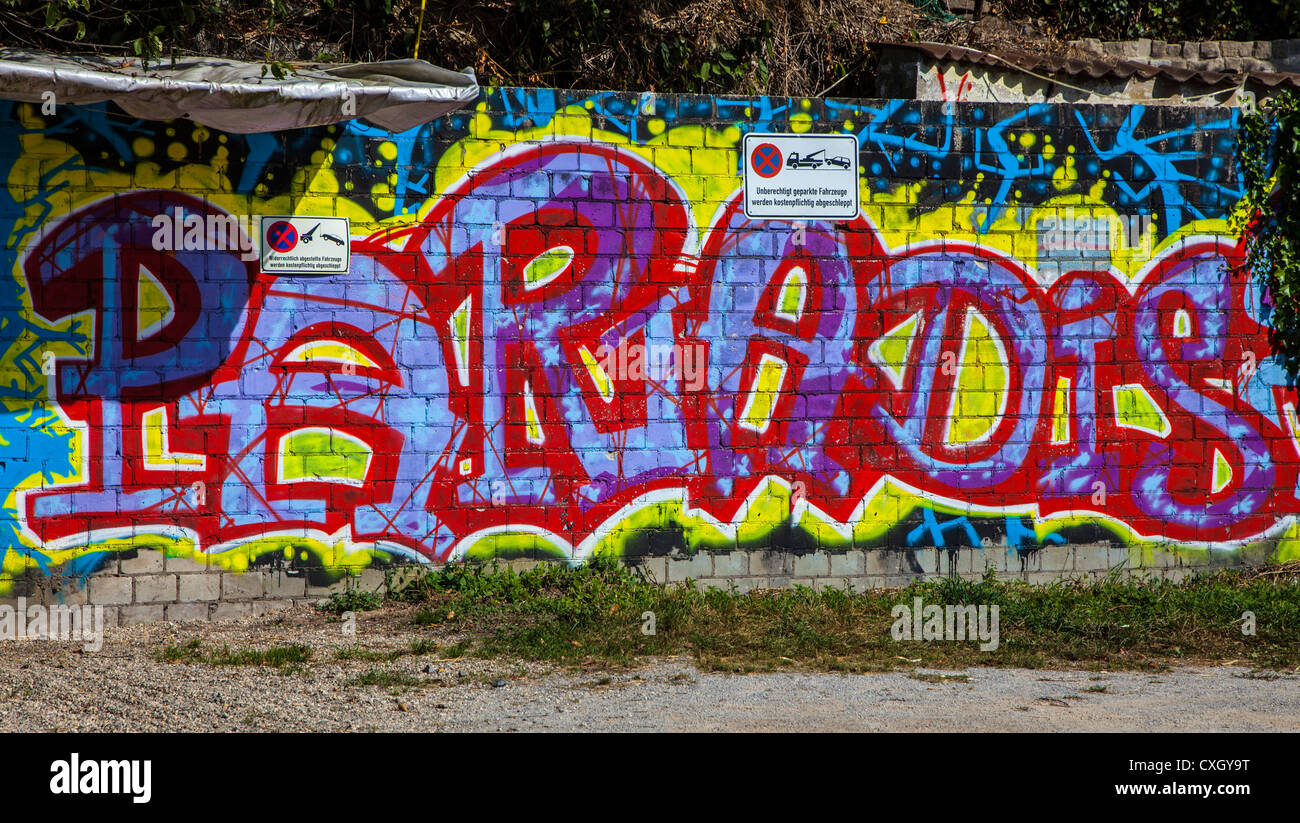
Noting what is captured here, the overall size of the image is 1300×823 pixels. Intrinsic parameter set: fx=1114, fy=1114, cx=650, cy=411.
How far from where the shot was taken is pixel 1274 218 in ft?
24.3

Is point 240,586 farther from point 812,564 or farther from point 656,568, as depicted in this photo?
point 812,564

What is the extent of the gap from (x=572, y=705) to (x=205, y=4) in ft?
15.7

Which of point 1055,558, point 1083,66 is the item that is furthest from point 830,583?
point 1083,66

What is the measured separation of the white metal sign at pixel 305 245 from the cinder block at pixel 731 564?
286 centimetres

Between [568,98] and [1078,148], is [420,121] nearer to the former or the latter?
[568,98]

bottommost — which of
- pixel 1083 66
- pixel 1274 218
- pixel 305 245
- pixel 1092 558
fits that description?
pixel 1092 558

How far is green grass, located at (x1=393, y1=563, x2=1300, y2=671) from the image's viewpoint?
5.83m

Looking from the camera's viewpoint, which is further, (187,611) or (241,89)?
(187,611)

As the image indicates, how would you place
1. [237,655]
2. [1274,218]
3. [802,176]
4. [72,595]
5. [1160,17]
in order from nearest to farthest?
[237,655] → [72,595] → [802,176] → [1274,218] → [1160,17]

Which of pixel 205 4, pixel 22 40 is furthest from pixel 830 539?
pixel 22 40

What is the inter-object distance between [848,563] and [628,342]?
1.98m

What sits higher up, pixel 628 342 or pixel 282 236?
pixel 282 236

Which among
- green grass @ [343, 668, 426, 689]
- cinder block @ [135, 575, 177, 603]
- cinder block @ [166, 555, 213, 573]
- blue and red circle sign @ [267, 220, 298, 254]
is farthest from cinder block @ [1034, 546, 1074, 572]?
cinder block @ [135, 575, 177, 603]

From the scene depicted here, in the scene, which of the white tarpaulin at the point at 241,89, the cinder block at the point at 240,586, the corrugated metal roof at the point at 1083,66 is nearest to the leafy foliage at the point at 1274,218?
the corrugated metal roof at the point at 1083,66
